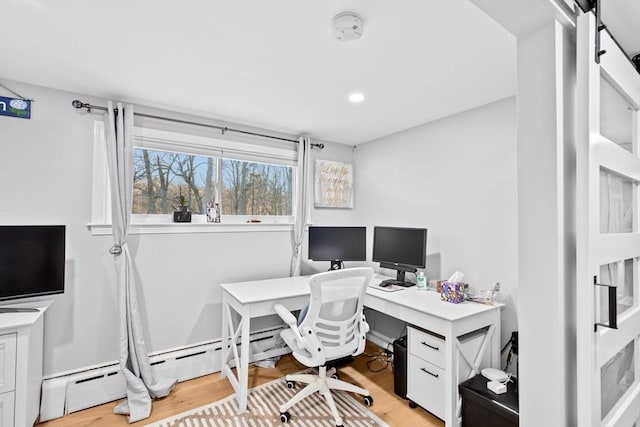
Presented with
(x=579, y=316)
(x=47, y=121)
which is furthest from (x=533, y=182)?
(x=47, y=121)

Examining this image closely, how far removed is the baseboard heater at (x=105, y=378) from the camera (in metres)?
2.12

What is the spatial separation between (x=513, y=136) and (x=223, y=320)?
110 inches

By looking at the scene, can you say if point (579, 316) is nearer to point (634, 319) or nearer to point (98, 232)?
point (634, 319)

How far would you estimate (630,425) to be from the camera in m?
1.29

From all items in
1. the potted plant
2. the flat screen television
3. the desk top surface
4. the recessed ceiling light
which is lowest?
the desk top surface

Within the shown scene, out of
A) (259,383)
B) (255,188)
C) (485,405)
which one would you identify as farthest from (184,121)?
(485,405)

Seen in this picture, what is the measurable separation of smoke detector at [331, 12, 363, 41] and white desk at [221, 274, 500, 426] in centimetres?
171

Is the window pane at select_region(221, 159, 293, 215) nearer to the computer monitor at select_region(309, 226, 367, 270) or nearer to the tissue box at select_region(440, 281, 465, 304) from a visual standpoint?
the computer monitor at select_region(309, 226, 367, 270)

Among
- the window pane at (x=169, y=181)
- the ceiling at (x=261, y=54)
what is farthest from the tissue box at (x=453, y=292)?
the window pane at (x=169, y=181)

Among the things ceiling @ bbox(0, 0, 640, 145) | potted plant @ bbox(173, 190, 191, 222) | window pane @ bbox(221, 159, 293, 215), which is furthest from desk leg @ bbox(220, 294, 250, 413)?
ceiling @ bbox(0, 0, 640, 145)

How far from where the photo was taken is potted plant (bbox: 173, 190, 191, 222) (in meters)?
2.67

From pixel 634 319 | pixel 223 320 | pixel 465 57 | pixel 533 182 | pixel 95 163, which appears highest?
pixel 465 57

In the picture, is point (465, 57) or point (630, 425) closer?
point (630, 425)

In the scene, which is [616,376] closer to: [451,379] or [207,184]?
[451,379]
